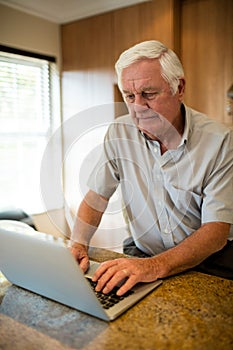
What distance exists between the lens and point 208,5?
2.50 metres

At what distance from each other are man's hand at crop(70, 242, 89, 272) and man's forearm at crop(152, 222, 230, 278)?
0.69 feet

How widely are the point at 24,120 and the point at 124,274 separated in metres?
2.57

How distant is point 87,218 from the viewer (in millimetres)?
1289

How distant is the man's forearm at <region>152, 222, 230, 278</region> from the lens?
96cm

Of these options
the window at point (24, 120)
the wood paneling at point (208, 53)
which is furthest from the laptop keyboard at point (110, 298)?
the window at point (24, 120)

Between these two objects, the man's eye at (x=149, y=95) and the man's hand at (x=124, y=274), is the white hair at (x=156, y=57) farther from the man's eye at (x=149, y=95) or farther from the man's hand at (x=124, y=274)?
the man's hand at (x=124, y=274)

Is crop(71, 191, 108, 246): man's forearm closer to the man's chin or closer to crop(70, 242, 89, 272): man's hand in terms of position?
crop(70, 242, 89, 272): man's hand

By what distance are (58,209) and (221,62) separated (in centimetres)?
184

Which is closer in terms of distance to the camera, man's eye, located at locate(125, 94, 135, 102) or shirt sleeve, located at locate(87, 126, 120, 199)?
man's eye, located at locate(125, 94, 135, 102)

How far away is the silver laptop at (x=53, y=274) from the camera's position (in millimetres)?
697

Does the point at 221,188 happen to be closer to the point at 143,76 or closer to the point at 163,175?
the point at 163,175

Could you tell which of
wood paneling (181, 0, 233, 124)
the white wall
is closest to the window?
the white wall

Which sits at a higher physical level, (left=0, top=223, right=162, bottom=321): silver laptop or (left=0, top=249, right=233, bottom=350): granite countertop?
(left=0, top=223, right=162, bottom=321): silver laptop

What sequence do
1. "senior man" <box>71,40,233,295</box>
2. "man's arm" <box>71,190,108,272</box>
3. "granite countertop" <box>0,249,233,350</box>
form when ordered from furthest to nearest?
"man's arm" <box>71,190,108,272</box> → "senior man" <box>71,40,233,295</box> → "granite countertop" <box>0,249,233,350</box>
